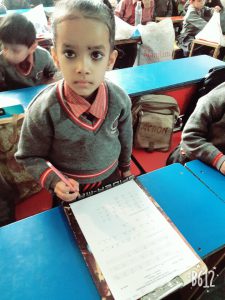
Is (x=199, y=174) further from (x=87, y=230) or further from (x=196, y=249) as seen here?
(x=87, y=230)

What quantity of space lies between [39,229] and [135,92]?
1.05 m

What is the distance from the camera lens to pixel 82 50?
0.64 metres

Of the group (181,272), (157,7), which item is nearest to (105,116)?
(181,272)

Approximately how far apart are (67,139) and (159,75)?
115cm

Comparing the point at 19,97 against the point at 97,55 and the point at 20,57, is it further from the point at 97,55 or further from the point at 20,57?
the point at 97,55

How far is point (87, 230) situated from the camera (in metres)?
0.71

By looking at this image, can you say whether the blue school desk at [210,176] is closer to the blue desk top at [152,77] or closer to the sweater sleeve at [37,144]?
the sweater sleeve at [37,144]

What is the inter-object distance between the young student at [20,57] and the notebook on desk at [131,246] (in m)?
1.33

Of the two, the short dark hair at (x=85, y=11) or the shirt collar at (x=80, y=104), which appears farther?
the shirt collar at (x=80, y=104)

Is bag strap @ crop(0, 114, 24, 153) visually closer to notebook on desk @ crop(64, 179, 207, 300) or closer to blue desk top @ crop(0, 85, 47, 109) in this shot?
blue desk top @ crop(0, 85, 47, 109)

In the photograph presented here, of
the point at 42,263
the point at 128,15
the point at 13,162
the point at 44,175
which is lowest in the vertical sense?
the point at 13,162

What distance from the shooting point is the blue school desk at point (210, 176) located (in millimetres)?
913

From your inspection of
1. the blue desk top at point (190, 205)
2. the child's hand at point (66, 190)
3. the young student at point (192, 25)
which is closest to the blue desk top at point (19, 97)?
the child's hand at point (66, 190)

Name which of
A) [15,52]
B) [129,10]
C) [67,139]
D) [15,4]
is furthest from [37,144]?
[15,4]
